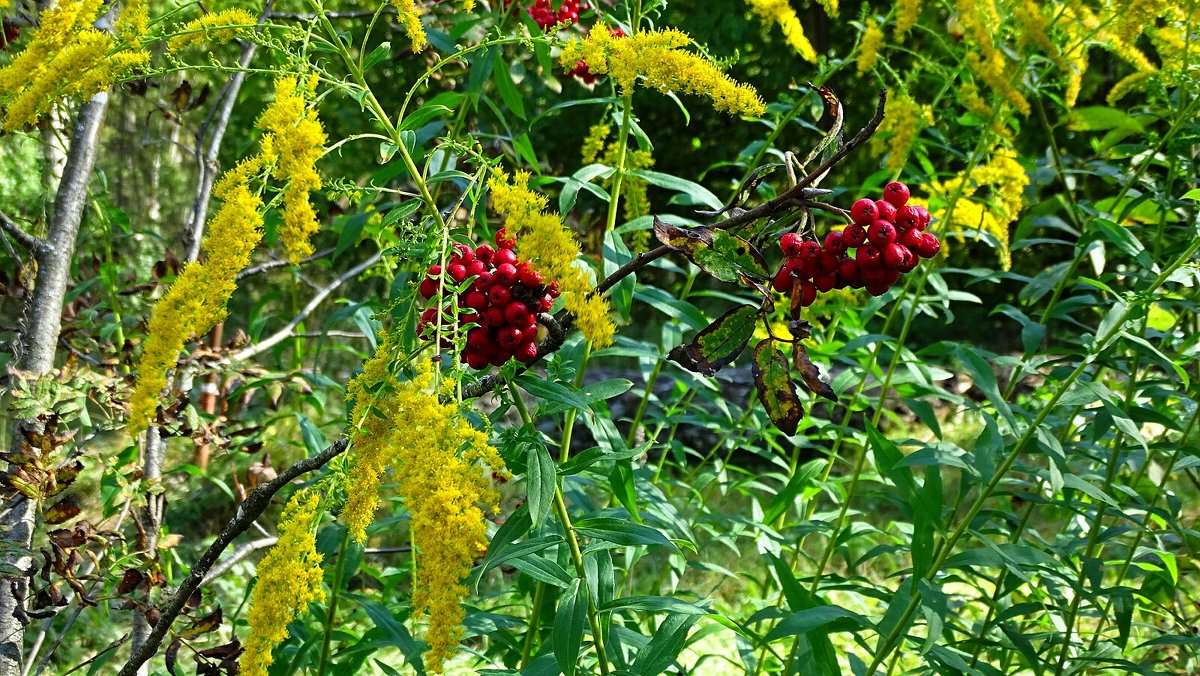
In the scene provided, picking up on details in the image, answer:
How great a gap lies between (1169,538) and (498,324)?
2.85 metres

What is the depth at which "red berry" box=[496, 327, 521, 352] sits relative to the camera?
1.25 meters

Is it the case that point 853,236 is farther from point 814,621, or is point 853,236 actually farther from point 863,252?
point 814,621

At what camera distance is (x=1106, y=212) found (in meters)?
2.64

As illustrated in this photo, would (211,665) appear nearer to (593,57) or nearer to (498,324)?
(498,324)

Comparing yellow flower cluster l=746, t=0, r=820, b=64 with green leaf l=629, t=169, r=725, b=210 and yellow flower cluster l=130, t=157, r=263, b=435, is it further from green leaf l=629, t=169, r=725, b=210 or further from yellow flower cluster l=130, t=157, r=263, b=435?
yellow flower cluster l=130, t=157, r=263, b=435

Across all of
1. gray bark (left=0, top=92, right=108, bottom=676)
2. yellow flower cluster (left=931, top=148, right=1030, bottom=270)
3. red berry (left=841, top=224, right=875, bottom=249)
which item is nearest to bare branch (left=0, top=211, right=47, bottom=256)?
gray bark (left=0, top=92, right=108, bottom=676)

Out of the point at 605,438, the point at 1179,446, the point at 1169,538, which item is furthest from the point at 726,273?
the point at 1169,538

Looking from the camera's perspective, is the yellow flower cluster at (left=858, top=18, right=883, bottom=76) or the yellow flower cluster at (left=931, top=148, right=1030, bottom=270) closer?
the yellow flower cluster at (left=858, top=18, right=883, bottom=76)

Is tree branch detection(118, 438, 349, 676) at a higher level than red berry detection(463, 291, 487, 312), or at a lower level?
lower

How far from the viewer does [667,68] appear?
1.25 meters

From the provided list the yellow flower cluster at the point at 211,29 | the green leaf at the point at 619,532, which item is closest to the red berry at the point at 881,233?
the green leaf at the point at 619,532

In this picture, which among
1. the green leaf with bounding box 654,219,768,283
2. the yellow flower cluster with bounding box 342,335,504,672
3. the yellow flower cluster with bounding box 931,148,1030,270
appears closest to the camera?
the yellow flower cluster with bounding box 342,335,504,672

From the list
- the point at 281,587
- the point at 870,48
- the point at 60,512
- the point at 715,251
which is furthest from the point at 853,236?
the point at 60,512

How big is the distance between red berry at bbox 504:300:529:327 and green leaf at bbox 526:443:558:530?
0.72ft
